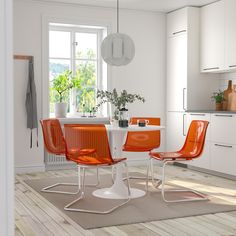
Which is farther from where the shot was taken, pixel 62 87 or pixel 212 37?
pixel 62 87

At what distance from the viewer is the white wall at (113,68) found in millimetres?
5996

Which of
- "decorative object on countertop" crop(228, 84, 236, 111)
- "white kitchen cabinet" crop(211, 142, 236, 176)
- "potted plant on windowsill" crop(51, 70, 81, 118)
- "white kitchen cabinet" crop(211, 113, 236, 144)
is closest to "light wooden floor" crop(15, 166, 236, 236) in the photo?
"white kitchen cabinet" crop(211, 142, 236, 176)

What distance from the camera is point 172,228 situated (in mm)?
3174

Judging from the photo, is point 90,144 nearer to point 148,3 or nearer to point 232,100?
point 232,100

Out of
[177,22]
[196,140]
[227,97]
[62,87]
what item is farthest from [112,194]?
[177,22]

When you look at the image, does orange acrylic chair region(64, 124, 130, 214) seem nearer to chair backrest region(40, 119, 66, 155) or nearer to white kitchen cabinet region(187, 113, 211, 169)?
chair backrest region(40, 119, 66, 155)

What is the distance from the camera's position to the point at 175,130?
22.0 ft

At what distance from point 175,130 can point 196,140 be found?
7.98ft

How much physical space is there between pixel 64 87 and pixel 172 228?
3.70 metres

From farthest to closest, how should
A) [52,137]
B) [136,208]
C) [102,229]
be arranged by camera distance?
[52,137]
[136,208]
[102,229]

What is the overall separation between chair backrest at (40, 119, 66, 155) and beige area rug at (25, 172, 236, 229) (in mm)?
499

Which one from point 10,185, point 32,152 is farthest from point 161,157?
point 10,185

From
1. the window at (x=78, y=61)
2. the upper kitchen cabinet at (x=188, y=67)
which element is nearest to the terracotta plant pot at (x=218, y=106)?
the upper kitchen cabinet at (x=188, y=67)

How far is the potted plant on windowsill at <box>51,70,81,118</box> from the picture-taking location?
626 centimetres
